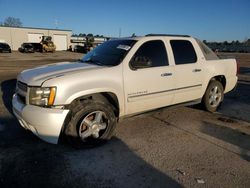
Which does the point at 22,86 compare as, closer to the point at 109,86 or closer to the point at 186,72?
the point at 109,86

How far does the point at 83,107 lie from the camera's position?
4027 millimetres

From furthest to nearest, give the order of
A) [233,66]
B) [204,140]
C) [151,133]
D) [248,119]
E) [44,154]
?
[233,66] → [248,119] → [151,133] → [204,140] → [44,154]

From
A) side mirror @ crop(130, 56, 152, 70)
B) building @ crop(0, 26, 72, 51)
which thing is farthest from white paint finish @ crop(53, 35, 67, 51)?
side mirror @ crop(130, 56, 152, 70)

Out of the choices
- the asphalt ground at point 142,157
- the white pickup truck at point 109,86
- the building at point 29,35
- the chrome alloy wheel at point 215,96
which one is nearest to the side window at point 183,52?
the white pickup truck at point 109,86

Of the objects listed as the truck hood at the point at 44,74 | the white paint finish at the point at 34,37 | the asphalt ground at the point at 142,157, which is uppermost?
the white paint finish at the point at 34,37

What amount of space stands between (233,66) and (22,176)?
559 cm

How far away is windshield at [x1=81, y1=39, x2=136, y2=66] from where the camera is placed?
4.59 metres

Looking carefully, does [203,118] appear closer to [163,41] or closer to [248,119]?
[248,119]

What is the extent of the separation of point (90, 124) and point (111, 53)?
1.47 metres

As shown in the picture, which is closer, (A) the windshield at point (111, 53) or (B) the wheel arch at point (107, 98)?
(B) the wheel arch at point (107, 98)

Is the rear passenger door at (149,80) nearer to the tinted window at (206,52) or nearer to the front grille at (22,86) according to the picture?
the tinted window at (206,52)

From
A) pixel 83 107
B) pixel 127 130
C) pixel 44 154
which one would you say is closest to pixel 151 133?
pixel 127 130

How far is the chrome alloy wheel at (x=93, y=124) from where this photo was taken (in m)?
4.16

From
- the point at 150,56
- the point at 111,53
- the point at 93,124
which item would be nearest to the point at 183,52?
the point at 150,56
